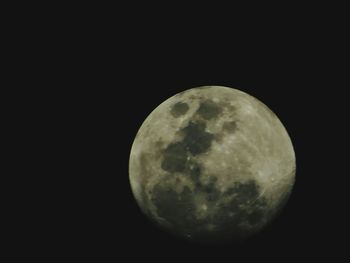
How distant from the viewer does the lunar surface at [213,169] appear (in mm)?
6031

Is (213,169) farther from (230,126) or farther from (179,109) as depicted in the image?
(179,109)

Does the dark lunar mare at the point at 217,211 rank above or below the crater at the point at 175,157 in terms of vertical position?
below

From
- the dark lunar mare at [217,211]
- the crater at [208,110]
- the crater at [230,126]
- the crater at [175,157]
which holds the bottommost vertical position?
the dark lunar mare at [217,211]

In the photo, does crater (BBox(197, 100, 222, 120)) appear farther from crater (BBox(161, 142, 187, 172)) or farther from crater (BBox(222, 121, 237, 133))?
crater (BBox(161, 142, 187, 172))

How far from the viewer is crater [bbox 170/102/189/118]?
6.49m

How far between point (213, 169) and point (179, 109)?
1.02 metres

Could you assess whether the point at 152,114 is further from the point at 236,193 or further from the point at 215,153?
the point at 236,193

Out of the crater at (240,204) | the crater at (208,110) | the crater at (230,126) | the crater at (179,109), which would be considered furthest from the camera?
the crater at (179,109)

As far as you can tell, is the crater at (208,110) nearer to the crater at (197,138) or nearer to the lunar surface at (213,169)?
the lunar surface at (213,169)

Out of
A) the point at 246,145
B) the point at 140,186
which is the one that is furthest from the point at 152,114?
the point at 246,145

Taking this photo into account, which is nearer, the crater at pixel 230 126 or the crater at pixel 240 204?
the crater at pixel 240 204

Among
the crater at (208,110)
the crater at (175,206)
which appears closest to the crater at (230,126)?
the crater at (208,110)

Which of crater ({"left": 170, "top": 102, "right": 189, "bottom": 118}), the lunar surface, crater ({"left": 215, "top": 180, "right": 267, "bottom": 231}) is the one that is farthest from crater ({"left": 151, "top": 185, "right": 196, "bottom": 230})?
crater ({"left": 170, "top": 102, "right": 189, "bottom": 118})

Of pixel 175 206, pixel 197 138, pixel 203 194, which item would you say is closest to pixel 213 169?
pixel 203 194
